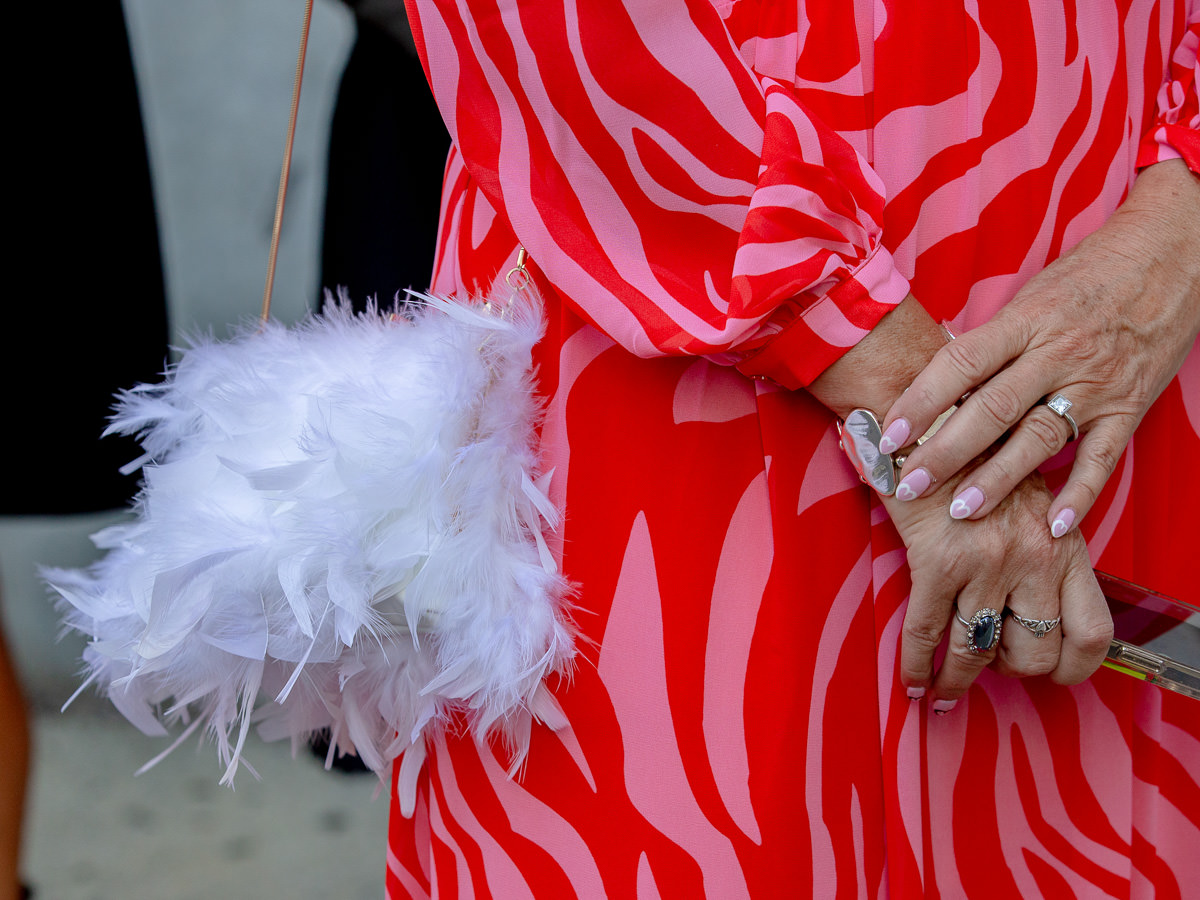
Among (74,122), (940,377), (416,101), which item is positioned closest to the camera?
(940,377)

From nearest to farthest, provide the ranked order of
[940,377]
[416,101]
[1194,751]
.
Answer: [940,377]
[1194,751]
[416,101]

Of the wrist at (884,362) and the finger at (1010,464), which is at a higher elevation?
the wrist at (884,362)

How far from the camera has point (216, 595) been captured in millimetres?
570

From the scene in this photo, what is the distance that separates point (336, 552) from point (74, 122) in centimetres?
154

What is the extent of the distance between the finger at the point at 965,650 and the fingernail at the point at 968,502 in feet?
0.17

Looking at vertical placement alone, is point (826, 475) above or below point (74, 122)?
above

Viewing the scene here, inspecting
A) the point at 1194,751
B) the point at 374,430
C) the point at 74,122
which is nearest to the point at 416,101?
the point at 74,122

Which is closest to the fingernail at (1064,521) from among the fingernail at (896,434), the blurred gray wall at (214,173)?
the fingernail at (896,434)

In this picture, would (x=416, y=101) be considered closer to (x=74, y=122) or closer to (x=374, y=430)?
(x=74, y=122)

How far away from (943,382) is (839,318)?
7 centimetres

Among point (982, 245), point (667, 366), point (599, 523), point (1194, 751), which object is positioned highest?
point (982, 245)

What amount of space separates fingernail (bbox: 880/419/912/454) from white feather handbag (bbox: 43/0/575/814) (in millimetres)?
225

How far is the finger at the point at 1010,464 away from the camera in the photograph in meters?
0.53

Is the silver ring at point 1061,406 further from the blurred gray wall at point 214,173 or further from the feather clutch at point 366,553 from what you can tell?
the blurred gray wall at point 214,173
